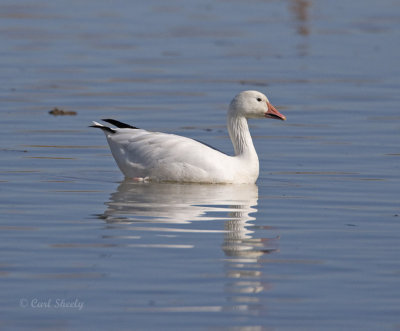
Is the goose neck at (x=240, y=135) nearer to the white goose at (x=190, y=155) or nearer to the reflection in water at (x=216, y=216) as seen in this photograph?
the white goose at (x=190, y=155)

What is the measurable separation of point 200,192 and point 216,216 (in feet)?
3.99

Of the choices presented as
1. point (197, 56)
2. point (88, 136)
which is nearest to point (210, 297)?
point (88, 136)

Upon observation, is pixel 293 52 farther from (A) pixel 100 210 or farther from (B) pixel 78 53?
(A) pixel 100 210

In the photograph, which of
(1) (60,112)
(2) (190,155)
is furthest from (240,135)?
(1) (60,112)

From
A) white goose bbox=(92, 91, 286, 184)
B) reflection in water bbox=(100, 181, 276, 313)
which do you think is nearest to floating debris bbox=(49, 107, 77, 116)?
white goose bbox=(92, 91, 286, 184)

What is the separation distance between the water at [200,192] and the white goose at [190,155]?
158 mm

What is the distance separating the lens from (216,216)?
30.4 ft

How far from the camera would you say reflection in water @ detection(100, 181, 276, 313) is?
716 cm

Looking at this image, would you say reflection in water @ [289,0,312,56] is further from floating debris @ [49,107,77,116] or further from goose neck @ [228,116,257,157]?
goose neck @ [228,116,257,157]

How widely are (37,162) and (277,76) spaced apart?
23.3 feet

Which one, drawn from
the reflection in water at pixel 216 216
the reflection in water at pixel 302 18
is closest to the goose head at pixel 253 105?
the reflection in water at pixel 216 216

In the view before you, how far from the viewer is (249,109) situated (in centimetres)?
1145

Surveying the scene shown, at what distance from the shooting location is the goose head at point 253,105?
37.5ft

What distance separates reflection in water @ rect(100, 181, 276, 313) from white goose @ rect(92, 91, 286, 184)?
0.12 m
